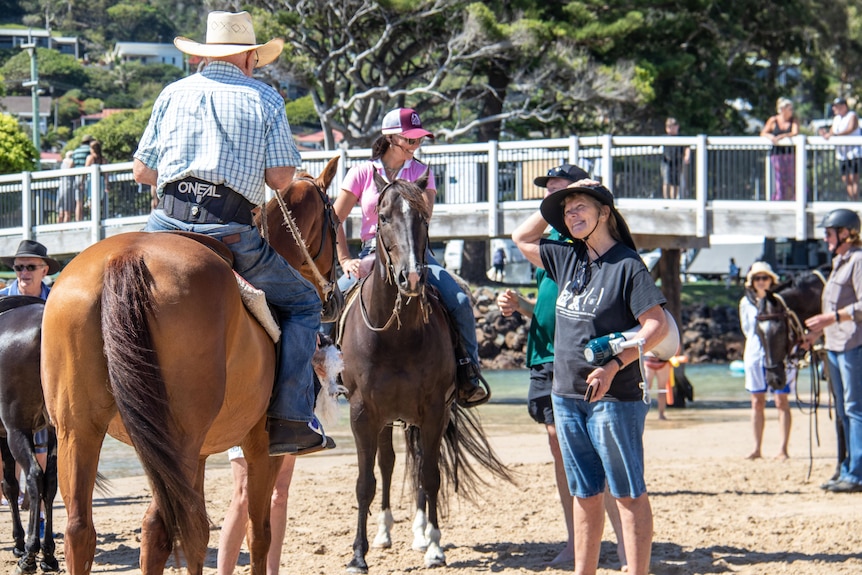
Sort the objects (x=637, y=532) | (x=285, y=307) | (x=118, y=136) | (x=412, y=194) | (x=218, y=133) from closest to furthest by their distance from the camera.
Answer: (x=218, y=133) → (x=637, y=532) → (x=285, y=307) → (x=412, y=194) → (x=118, y=136)

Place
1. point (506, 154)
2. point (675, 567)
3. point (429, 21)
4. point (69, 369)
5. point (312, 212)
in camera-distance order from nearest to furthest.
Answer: point (69, 369) < point (312, 212) < point (675, 567) < point (506, 154) < point (429, 21)

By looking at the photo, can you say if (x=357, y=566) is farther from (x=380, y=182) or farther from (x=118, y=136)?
(x=118, y=136)

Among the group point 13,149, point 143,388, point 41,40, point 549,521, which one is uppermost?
point 41,40

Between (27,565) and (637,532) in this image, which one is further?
(27,565)

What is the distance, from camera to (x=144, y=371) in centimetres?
455

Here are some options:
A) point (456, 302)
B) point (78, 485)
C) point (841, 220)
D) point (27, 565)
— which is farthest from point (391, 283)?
point (841, 220)

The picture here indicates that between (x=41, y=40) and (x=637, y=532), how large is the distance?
438ft

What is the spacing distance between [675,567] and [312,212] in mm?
3487

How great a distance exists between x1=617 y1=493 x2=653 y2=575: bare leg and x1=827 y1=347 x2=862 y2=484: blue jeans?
5779 mm

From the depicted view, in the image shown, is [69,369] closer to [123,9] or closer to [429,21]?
[429,21]

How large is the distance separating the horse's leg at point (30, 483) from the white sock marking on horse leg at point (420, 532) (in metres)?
2.71

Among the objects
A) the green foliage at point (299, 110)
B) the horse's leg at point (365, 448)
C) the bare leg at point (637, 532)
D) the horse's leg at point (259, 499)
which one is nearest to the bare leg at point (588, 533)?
the bare leg at point (637, 532)

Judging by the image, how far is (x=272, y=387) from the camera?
18.9 ft

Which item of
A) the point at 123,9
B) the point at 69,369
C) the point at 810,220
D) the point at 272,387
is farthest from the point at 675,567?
the point at 123,9
